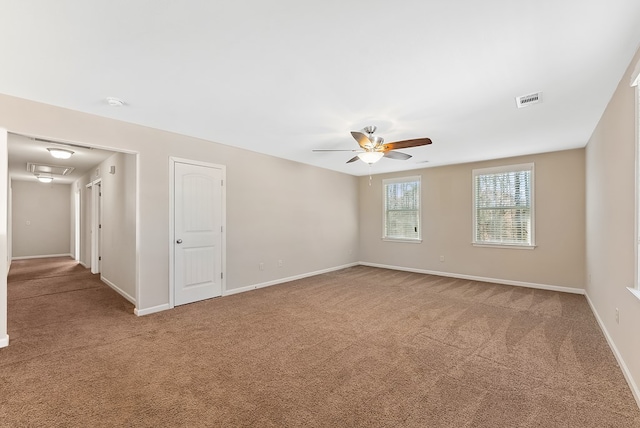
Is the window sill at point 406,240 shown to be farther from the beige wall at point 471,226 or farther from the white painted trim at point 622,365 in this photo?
the white painted trim at point 622,365

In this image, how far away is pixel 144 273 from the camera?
148 inches

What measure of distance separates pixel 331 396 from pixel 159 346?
1834 millimetres

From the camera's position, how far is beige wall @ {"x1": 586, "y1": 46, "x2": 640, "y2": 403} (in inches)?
86.0

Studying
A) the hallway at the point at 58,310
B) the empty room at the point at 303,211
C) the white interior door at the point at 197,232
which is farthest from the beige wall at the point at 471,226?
the hallway at the point at 58,310

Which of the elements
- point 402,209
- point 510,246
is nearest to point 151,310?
point 402,209

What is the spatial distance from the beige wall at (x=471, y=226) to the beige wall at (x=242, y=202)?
2.12 ft

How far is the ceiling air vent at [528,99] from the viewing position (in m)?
2.78

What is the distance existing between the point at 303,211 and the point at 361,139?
2973mm

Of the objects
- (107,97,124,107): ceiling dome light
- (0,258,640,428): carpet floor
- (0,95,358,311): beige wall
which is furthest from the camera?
(0,95,358,311): beige wall

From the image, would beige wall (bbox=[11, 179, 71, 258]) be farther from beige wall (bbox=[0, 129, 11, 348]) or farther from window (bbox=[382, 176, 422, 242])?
window (bbox=[382, 176, 422, 242])

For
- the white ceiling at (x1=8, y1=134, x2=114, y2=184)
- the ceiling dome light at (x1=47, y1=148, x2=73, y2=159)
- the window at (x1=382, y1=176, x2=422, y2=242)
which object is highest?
the white ceiling at (x1=8, y1=134, x2=114, y2=184)

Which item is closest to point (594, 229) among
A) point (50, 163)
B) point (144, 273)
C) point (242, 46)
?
point (242, 46)

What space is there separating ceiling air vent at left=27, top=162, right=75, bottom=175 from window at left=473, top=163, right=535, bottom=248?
8909mm

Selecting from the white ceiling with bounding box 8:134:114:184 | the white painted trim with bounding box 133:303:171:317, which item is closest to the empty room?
the white painted trim with bounding box 133:303:171:317
